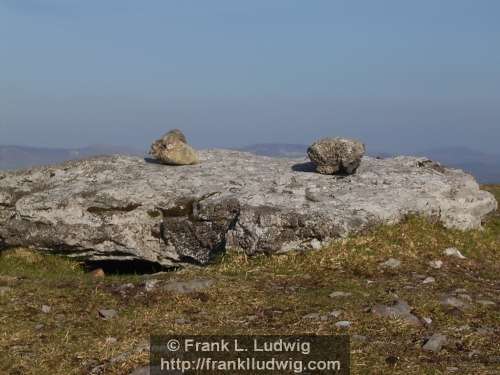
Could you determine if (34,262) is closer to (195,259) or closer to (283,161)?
(195,259)

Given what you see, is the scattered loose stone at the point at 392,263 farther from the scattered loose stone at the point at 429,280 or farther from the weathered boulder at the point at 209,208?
the weathered boulder at the point at 209,208

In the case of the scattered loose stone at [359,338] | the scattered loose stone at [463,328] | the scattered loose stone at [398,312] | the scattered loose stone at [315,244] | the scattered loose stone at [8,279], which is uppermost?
the scattered loose stone at [315,244]

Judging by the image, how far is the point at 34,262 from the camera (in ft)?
64.8

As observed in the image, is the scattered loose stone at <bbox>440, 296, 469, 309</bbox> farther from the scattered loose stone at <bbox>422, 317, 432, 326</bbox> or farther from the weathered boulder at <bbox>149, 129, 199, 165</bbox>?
the weathered boulder at <bbox>149, 129, 199, 165</bbox>

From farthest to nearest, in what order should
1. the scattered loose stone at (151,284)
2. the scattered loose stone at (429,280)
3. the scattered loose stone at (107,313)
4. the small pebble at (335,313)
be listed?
the scattered loose stone at (429,280) < the scattered loose stone at (151,284) < the scattered loose stone at (107,313) < the small pebble at (335,313)

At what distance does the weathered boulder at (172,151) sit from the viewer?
23000 mm

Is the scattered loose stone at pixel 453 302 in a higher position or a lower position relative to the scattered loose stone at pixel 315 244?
lower

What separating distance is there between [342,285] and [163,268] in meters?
7.70

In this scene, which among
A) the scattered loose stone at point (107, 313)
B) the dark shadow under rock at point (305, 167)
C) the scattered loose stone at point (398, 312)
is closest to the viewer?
the scattered loose stone at point (398, 312)

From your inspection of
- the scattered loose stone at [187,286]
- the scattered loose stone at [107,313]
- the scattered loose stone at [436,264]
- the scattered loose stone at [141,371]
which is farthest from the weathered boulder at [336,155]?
the scattered loose stone at [141,371]

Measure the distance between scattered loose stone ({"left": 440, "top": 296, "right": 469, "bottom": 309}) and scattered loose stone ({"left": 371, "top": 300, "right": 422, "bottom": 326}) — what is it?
0.94 m

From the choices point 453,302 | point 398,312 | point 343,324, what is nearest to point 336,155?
point 453,302

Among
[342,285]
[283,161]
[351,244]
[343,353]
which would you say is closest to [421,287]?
[342,285]

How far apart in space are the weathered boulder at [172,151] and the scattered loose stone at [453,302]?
12.3 metres
